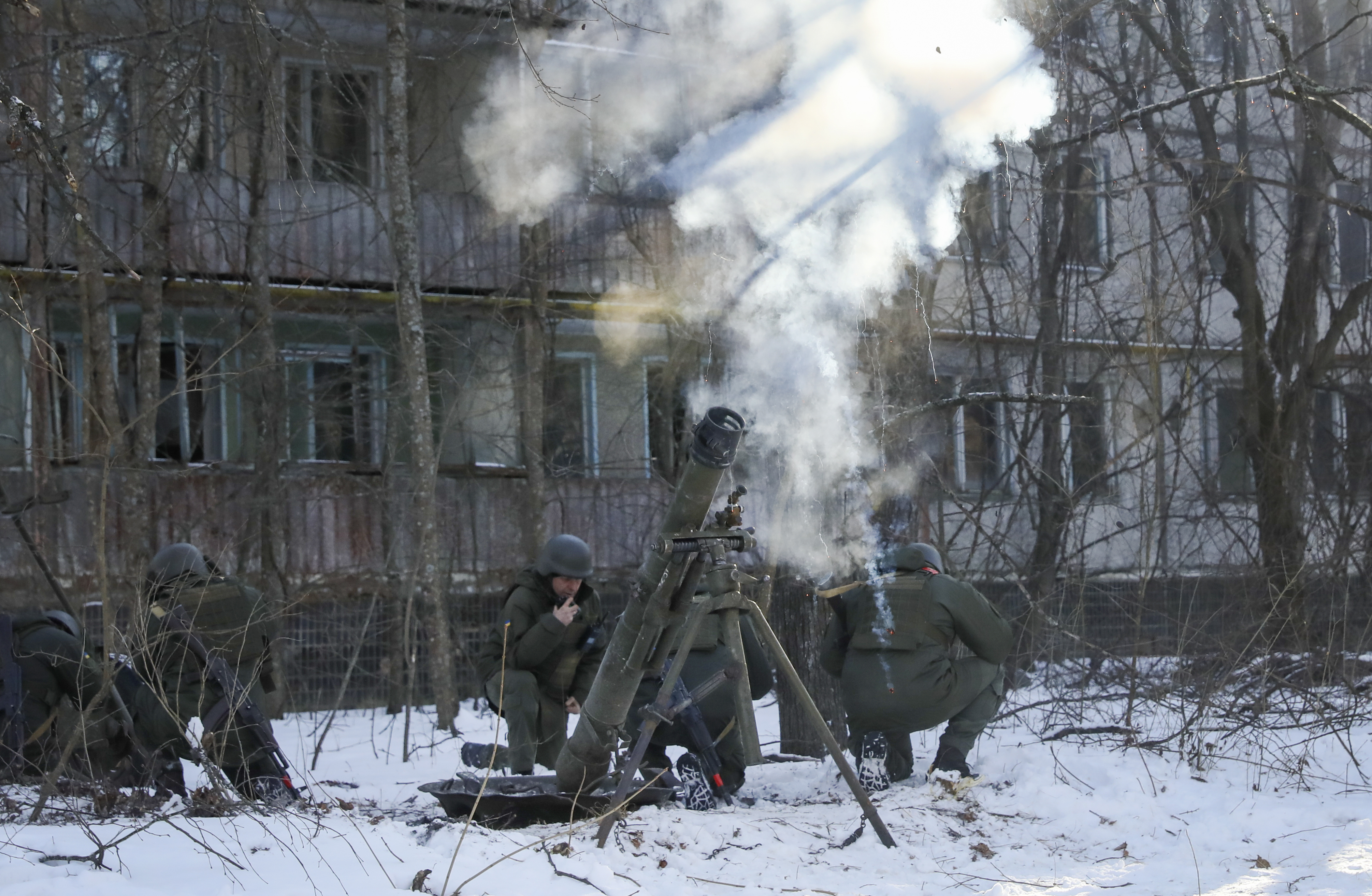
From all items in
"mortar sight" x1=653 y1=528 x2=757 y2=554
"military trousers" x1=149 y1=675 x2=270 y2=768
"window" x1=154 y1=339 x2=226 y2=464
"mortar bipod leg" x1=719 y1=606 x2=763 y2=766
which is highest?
"window" x1=154 y1=339 x2=226 y2=464

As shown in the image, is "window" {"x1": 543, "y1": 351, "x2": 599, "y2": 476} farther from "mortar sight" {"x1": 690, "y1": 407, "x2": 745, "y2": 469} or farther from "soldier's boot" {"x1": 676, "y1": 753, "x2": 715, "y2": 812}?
"mortar sight" {"x1": 690, "y1": 407, "x2": 745, "y2": 469}

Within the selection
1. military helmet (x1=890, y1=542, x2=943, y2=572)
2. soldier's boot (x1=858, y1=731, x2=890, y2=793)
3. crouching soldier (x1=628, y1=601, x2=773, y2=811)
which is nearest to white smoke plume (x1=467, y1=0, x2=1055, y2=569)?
military helmet (x1=890, y1=542, x2=943, y2=572)

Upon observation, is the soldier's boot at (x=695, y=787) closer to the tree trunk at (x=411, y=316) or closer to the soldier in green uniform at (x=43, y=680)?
the soldier in green uniform at (x=43, y=680)

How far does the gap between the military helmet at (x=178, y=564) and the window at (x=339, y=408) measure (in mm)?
5565

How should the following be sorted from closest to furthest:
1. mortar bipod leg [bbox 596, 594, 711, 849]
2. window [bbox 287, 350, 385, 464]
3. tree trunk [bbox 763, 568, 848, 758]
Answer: mortar bipod leg [bbox 596, 594, 711, 849], tree trunk [bbox 763, 568, 848, 758], window [bbox 287, 350, 385, 464]

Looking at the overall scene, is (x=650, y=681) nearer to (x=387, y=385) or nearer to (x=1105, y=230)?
(x=387, y=385)

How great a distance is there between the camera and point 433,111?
12984 mm

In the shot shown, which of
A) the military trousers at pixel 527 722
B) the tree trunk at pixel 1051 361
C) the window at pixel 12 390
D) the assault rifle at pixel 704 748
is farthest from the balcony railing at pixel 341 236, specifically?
the assault rifle at pixel 704 748

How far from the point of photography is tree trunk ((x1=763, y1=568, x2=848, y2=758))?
7.58 m

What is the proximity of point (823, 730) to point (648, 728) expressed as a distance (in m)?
0.67

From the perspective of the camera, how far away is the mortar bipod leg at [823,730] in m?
5.01

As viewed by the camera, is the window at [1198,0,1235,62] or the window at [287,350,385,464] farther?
the window at [287,350,385,464]

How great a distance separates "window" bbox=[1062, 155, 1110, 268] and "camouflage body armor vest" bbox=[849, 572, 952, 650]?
5862mm

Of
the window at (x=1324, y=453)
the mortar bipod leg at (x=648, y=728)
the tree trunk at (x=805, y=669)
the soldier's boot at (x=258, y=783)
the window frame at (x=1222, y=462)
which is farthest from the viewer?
the window frame at (x=1222, y=462)
